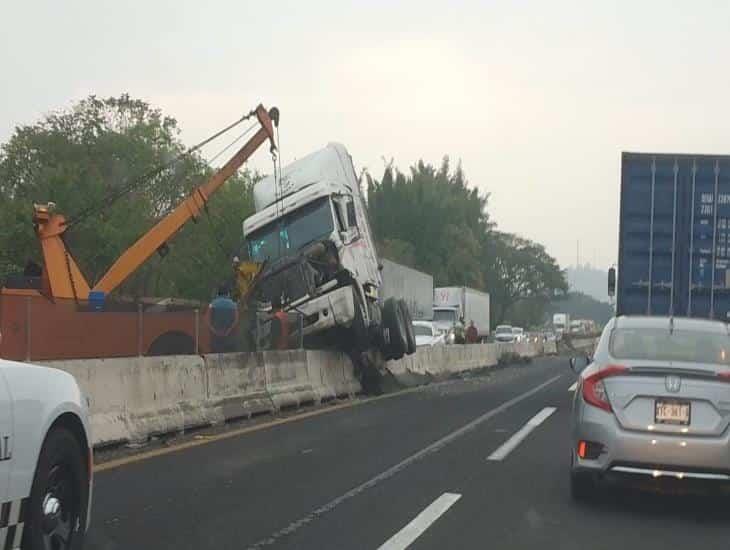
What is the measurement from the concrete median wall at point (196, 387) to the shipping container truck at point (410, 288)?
560 inches

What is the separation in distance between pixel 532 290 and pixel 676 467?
117720mm

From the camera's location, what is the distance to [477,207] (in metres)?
89.9

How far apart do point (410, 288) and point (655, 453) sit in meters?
35.1

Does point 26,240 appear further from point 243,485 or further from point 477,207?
point 477,207

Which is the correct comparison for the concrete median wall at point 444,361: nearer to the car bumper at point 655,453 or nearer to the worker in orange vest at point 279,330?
the worker in orange vest at point 279,330

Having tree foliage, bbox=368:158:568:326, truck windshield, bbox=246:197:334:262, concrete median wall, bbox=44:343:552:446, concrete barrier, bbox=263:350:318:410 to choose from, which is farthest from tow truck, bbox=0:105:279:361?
tree foliage, bbox=368:158:568:326

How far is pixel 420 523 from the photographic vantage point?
8008 millimetres

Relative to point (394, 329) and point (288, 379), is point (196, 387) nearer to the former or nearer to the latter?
point (288, 379)

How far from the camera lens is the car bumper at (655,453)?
819 cm

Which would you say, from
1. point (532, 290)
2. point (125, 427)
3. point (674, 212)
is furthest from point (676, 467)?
point (532, 290)

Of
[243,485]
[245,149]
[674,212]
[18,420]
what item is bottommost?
[243,485]

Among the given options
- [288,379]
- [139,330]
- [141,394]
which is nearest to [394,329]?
[288,379]

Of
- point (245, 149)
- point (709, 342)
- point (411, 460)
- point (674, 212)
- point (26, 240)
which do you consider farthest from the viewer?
point (26, 240)

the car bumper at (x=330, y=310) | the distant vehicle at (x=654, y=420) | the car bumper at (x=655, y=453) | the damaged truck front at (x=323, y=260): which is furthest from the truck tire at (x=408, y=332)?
the car bumper at (x=655, y=453)
